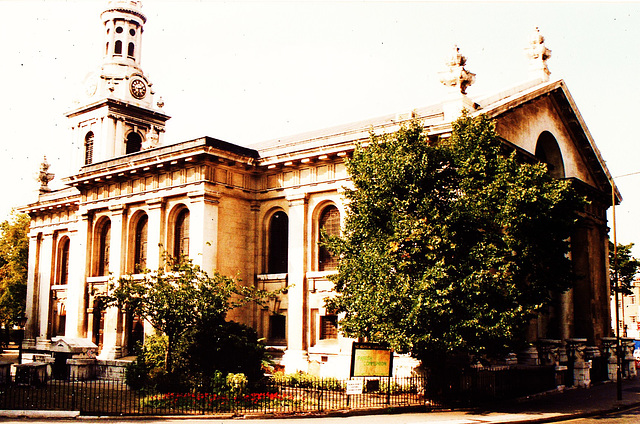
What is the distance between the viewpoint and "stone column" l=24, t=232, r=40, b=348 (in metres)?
46.2

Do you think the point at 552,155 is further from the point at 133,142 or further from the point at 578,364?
the point at 133,142

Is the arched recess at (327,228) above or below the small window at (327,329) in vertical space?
above

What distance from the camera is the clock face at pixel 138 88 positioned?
2076 inches

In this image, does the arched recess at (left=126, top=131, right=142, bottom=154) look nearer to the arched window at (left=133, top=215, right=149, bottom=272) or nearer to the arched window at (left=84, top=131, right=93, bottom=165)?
the arched window at (left=84, top=131, right=93, bottom=165)

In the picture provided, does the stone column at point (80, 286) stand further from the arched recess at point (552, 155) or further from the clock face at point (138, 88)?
the arched recess at point (552, 155)

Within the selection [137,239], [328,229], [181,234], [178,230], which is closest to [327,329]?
[328,229]

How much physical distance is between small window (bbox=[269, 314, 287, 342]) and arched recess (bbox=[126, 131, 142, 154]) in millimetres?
25337

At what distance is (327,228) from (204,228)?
230 inches

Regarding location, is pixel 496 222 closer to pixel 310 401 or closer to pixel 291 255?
pixel 310 401

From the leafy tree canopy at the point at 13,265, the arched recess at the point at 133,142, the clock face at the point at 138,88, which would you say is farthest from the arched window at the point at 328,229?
the leafy tree canopy at the point at 13,265

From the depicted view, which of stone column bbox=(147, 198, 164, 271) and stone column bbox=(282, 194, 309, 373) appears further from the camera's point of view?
stone column bbox=(147, 198, 164, 271)

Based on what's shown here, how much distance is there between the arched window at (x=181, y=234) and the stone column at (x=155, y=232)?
2.43 ft

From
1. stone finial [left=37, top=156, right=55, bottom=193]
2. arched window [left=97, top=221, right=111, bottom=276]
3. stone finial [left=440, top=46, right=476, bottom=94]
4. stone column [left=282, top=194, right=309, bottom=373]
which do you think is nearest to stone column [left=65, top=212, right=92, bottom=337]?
arched window [left=97, top=221, right=111, bottom=276]

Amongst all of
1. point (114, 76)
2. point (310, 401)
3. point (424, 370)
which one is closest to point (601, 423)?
point (424, 370)
